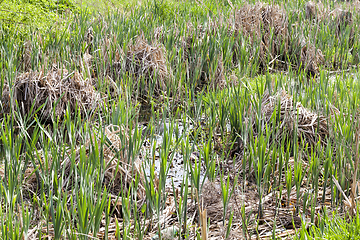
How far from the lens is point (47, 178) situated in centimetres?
192

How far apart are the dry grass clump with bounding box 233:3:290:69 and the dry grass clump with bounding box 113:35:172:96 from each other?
130cm

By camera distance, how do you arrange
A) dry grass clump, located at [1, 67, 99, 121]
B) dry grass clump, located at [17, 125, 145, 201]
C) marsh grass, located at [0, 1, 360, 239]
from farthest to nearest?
dry grass clump, located at [1, 67, 99, 121]
dry grass clump, located at [17, 125, 145, 201]
marsh grass, located at [0, 1, 360, 239]

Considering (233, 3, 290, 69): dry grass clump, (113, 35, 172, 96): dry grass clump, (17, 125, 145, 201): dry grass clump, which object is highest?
(233, 3, 290, 69): dry grass clump

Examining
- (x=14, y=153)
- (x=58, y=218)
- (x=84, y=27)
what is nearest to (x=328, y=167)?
(x=58, y=218)

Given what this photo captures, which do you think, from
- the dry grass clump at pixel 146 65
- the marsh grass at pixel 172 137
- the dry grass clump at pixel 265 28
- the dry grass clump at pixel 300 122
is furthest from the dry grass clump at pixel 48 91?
the dry grass clump at pixel 265 28

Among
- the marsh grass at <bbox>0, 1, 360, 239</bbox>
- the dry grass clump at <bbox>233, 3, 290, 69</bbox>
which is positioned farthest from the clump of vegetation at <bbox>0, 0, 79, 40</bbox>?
the dry grass clump at <bbox>233, 3, 290, 69</bbox>

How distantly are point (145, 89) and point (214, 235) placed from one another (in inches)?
94.5

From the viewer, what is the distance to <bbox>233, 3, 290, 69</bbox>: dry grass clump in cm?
516

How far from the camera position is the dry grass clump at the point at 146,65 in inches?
162

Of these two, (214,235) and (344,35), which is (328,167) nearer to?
(214,235)

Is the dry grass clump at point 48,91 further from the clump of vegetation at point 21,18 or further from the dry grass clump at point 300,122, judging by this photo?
the dry grass clump at point 300,122

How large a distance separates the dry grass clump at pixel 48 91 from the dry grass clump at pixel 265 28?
2.35 metres

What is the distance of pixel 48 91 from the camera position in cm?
344

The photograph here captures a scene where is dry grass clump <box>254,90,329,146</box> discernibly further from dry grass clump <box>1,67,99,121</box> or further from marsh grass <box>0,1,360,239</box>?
dry grass clump <box>1,67,99,121</box>
